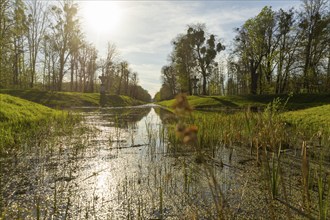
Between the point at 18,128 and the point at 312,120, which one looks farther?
the point at 312,120

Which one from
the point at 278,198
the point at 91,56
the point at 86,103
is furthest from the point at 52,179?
the point at 91,56

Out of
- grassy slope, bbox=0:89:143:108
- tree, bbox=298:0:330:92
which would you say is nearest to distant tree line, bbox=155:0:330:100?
tree, bbox=298:0:330:92

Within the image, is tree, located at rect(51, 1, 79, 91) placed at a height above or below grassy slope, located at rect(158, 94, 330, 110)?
above

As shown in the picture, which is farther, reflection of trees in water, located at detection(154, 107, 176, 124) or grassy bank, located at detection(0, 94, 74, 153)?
grassy bank, located at detection(0, 94, 74, 153)

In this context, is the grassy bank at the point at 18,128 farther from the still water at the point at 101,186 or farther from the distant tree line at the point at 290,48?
the distant tree line at the point at 290,48

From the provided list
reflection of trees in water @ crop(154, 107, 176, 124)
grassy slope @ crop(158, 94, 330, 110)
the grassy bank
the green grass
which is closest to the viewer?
reflection of trees in water @ crop(154, 107, 176, 124)

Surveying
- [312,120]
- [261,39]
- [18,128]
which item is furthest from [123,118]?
[261,39]

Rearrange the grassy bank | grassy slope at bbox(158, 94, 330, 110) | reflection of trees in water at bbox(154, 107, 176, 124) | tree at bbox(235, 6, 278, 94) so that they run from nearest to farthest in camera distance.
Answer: reflection of trees in water at bbox(154, 107, 176, 124)
the grassy bank
grassy slope at bbox(158, 94, 330, 110)
tree at bbox(235, 6, 278, 94)

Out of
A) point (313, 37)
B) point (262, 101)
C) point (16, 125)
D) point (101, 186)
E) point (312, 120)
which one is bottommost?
point (101, 186)

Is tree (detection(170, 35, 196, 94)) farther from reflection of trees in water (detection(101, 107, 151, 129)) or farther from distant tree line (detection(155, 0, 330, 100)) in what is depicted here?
reflection of trees in water (detection(101, 107, 151, 129))

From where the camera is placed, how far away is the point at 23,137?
7551 mm

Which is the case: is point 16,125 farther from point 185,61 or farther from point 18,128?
point 185,61

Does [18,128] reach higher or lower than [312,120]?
lower

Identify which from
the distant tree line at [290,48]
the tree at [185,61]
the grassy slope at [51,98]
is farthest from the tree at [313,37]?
the grassy slope at [51,98]
